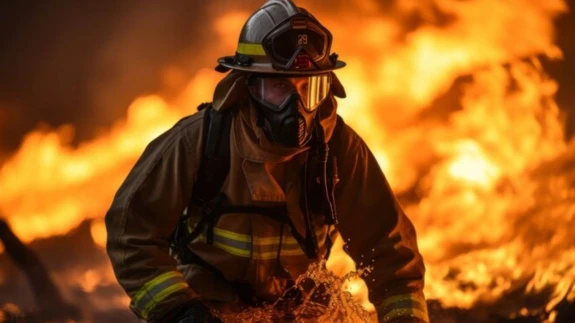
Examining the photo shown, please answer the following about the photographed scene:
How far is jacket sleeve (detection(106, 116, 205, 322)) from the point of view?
3379 mm

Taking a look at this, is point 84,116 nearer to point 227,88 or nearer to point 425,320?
point 227,88

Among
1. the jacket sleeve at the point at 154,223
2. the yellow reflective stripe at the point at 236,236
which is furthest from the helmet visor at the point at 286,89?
the yellow reflective stripe at the point at 236,236

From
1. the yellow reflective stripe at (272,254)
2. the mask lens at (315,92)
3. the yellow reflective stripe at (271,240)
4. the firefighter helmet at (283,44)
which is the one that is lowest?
the yellow reflective stripe at (272,254)

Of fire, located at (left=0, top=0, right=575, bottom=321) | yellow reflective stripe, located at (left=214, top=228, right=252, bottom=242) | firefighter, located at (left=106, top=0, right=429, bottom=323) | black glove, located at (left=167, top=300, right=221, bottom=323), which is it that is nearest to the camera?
black glove, located at (left=167, top=300, right=221, bottom=323)

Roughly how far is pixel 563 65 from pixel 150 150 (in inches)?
121

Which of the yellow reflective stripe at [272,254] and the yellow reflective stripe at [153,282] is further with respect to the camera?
the yellow reflective stripe at [272,254]

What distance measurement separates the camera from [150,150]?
3.57 metres

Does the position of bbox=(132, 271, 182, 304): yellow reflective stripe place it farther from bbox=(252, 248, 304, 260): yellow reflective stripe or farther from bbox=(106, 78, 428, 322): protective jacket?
bbox=(252, 248, 304, 260): yellow reflective stripe

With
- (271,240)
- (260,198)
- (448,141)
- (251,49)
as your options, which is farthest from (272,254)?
(448,141)

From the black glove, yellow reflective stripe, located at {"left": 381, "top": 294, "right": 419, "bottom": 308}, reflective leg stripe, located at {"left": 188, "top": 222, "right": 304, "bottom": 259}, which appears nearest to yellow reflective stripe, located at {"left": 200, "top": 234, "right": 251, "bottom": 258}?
reflective leg stripe, located at {"left": 188, "top": 222, "right": 304, "bottom": 259}

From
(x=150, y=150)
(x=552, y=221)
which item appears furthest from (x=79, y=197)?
(x=552, y=221)

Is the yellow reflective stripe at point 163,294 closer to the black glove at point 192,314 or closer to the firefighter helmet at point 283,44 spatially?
the black glove at point 192,314

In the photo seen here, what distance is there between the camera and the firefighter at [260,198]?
3.40 meters

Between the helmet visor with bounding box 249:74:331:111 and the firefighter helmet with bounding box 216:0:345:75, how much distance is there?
53mm
